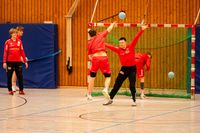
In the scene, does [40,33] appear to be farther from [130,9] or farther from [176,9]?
[176,9]

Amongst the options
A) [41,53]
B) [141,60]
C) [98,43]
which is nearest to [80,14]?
[41,53]

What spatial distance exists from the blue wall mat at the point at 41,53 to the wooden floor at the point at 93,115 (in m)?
2.56

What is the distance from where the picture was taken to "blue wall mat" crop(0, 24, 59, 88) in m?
20.0

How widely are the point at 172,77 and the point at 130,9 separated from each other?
3.64 m

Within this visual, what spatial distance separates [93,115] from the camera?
1293 centimetres

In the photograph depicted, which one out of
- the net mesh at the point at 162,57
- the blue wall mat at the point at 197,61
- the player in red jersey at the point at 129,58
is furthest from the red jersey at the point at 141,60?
the blue wall mat at the point at 197,61

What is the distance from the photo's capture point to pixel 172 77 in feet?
55.9

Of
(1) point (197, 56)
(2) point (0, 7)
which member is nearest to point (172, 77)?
(1) point (197, 56)

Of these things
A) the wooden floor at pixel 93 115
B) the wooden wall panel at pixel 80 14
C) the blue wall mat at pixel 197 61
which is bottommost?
the wooden floor at pixel 93 115

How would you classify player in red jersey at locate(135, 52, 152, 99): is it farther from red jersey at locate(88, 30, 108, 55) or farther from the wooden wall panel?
the wooden wall panel

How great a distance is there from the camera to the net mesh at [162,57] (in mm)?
17297

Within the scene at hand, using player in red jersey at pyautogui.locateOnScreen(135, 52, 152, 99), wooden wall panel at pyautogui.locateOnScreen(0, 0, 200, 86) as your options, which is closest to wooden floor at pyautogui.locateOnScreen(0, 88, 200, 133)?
player in red jersey at pyautogui.locateOnScreen(135, 52, 152, 99)

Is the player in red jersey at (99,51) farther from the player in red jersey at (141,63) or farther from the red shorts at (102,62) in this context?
the player in red jersey at (141,63)

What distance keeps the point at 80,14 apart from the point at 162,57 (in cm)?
380
